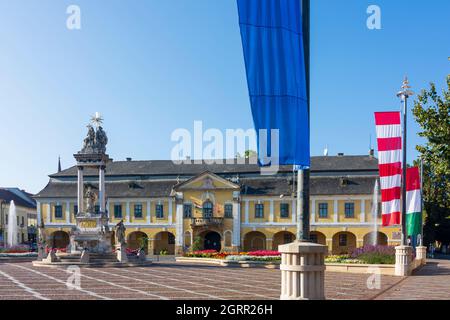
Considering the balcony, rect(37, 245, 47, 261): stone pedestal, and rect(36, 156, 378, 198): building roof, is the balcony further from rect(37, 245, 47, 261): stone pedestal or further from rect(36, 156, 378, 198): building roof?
rect(37, 245, 47, 261): stone pedestal

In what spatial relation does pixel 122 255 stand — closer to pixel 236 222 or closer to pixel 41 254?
pixel 41 254

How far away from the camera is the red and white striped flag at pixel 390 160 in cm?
2219

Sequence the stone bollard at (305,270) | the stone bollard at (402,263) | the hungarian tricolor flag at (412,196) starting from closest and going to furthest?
the stone bollard at (305,270) < the stone bollard at (402,263) < the hungarian tricolor flag at (412,196)

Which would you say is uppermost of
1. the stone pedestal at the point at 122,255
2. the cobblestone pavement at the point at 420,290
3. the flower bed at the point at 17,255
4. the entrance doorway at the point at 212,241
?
the cobblestone pavement at the point at 420,290

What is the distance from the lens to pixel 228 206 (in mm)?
54781

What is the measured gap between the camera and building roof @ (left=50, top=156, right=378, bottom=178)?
180ft

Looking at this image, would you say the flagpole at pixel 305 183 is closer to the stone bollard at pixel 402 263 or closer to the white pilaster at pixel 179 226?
the stone bollard at pixel 402 263

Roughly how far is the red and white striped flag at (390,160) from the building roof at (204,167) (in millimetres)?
30086

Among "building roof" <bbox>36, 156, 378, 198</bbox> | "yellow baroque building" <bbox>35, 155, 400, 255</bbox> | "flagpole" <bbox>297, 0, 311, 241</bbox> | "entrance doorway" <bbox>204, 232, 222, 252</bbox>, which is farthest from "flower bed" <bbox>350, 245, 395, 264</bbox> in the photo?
"entrance doorway" <bbox>204, 232, 222, 252</bbox>

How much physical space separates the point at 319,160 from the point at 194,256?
23.4 meters

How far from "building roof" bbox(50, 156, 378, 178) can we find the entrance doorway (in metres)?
6.71

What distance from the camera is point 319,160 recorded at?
57.8 m

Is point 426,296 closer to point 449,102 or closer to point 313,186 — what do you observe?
point 449,102

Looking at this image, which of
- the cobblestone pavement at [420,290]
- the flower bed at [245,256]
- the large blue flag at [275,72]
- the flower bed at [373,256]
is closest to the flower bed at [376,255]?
the flower bed at [373,256]
